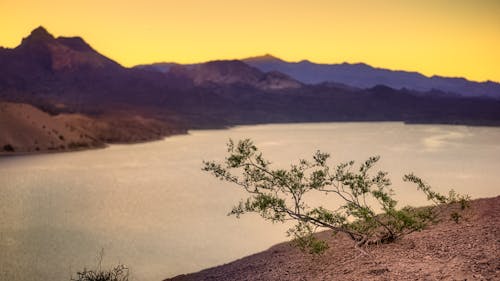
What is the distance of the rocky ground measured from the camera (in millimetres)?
9961

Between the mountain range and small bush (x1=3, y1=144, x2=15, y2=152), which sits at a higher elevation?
the mountain range

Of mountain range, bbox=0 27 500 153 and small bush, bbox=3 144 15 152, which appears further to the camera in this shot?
mountain range, bbox=0 27 500 153

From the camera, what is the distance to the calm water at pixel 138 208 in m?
17.9

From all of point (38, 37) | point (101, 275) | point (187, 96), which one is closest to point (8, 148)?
point (101, 275)

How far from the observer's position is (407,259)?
1104cm

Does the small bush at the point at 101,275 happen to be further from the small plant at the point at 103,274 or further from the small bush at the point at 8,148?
the small bush at the point at 8,148

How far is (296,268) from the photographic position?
1225 cm

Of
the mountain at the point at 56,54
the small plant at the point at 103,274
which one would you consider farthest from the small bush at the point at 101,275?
the mountain at the point at 56,54

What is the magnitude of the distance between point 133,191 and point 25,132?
3322 cm

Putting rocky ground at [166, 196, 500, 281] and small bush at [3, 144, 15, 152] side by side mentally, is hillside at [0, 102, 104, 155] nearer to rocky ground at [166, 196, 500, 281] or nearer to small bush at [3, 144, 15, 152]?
small bush at [3, 144, 15, 152]

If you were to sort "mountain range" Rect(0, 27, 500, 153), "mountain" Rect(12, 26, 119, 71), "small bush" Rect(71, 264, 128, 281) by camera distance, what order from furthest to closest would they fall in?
"mountain" Rect(12, 26, 119, 71) < "mountain range" Rect(0, 27, 500, 153) < "small bush" Rect(71, 264, 128, 281)

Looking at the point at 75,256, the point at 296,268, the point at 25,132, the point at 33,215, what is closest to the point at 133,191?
the point at 33,215

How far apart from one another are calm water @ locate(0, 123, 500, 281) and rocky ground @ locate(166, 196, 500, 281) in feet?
13.1

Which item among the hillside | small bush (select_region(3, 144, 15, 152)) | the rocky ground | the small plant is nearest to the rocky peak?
the hillside
